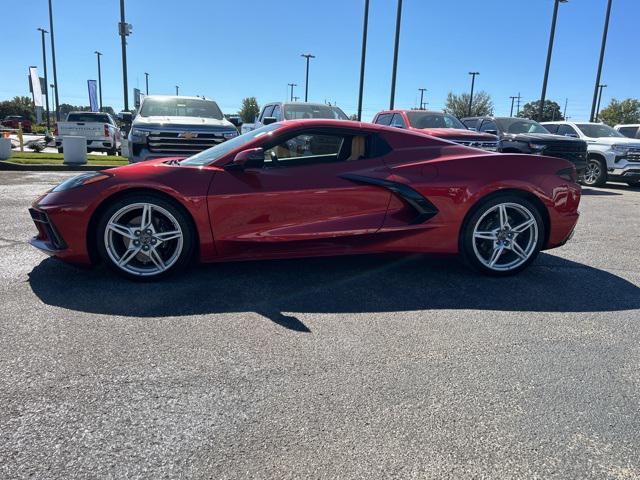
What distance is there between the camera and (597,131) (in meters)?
14.1

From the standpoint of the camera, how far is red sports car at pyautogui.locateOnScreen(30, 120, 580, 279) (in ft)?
12.9

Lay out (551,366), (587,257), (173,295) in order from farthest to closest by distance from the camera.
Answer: (587,257)
(173,295)
(551,366)

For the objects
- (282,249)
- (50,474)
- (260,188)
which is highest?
(260,188)

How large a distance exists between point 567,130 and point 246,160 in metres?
13.4

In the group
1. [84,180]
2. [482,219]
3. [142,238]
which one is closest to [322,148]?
[482,219]

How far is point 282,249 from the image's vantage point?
410 centimetres

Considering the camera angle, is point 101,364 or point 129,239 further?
point 129,239

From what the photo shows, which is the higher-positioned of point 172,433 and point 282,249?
point 282,249

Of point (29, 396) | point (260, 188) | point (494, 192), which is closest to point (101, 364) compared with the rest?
point (29, 396)

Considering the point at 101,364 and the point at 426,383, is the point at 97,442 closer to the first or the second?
the point at 101,364

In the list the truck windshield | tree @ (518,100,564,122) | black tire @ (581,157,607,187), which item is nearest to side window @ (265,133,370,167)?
black tire @ (581,157,607,187)

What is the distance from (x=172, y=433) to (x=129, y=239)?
7.36ft

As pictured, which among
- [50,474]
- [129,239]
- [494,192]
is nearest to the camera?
[50,474]

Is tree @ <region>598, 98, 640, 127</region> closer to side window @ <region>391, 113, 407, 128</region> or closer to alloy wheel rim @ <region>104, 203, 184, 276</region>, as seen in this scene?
side window @ <region>391, 113, 407, 128</region>
